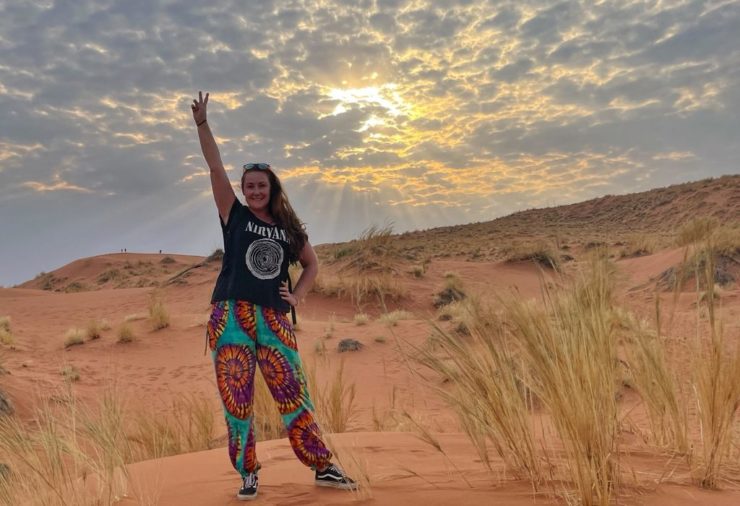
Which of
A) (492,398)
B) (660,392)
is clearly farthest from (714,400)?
(492,398)

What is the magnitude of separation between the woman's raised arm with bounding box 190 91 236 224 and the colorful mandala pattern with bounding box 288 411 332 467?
4.48ft

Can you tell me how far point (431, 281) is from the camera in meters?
20.0

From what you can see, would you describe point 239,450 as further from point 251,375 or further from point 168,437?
point 168,437

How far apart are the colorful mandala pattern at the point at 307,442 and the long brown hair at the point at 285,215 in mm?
1038

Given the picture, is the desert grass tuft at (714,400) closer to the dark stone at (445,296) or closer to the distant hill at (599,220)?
the dark stone at (445,296)

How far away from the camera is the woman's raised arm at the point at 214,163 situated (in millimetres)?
3484

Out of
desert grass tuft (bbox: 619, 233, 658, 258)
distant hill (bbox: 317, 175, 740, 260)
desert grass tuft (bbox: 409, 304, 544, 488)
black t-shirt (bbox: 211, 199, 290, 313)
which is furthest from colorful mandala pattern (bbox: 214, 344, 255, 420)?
distant hill (bbox: 317, 175, 740, 260)

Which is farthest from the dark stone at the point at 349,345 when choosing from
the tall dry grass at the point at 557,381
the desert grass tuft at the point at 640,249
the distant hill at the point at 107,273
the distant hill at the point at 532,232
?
the distant hill at the point at 107,273

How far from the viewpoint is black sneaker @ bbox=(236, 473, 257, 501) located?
10.8 feet

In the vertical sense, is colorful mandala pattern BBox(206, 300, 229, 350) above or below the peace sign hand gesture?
below

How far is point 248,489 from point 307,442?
0.43 metres

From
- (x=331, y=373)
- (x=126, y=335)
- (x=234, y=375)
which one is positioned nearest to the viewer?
(x=234, y=375)

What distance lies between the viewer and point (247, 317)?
335 centimetres

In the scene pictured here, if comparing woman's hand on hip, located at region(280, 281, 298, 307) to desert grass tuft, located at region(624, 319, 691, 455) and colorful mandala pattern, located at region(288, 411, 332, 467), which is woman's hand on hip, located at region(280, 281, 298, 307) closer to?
colorful mandala pattern, located at region(288, 411, 332, 467)
